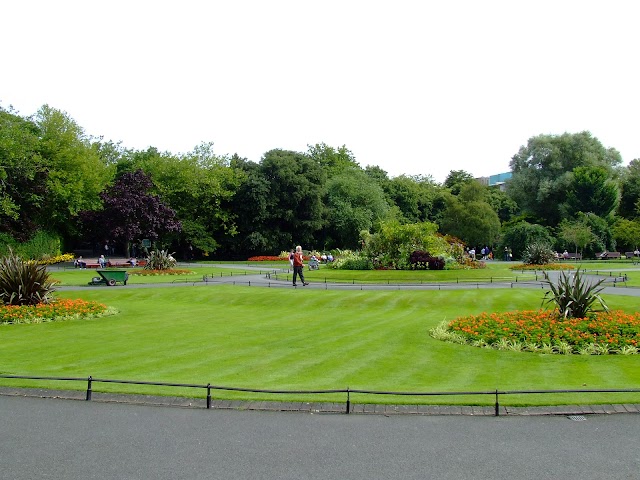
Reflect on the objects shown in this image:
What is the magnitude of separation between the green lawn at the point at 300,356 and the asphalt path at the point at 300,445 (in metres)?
0.78

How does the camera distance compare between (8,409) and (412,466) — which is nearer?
(412,466)

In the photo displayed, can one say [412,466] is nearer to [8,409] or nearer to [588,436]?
[588,436]

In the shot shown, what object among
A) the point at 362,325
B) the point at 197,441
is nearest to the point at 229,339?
the point at 362,325

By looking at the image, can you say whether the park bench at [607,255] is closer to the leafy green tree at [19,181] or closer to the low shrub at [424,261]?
the low shrub at [424,261]

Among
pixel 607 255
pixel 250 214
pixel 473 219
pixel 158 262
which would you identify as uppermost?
pixel 473 219

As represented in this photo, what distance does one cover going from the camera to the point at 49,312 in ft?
63.5

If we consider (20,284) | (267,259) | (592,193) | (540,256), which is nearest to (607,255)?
(592,193)

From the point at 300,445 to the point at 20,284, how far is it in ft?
55.7

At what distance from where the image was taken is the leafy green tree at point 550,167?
76500mm

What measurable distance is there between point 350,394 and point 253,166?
203 feet

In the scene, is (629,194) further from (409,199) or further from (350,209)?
(350,209)

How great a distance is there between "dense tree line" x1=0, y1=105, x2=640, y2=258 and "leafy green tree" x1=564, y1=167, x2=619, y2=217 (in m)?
0.14

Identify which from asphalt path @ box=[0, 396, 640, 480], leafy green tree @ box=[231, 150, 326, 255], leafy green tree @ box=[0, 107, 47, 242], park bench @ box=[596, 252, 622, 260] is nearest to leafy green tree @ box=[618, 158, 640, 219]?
park bench @ box=[596, 252, 622, 260]

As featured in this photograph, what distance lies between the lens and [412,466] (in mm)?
6414
